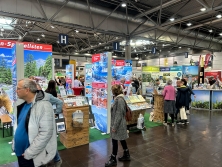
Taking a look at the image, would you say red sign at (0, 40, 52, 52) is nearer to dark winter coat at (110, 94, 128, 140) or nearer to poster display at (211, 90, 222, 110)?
dark winter coat at (110, 94, 128, 140)

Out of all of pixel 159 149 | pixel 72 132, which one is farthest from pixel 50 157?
pixel 159 149

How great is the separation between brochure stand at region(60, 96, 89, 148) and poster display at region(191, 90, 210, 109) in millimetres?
6797

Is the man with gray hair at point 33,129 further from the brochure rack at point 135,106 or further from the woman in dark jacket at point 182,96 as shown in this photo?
the woman in dark jacket at point 182,96

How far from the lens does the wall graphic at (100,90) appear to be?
15.3 feet

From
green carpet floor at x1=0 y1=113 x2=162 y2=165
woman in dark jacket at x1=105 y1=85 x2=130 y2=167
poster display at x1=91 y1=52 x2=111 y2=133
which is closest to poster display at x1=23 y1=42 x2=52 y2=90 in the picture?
poster display at x1=91 y1=52 x2=111 y2=133

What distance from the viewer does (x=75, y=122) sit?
12.0ft

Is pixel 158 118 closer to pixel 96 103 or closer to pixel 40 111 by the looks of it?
pixel 96 103

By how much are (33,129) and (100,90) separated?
341 cm

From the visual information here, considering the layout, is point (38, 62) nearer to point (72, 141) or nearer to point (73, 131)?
point (73, 131)

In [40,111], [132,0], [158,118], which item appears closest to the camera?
[40,111]

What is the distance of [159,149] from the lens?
3.69 m

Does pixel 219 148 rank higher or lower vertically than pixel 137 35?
lower

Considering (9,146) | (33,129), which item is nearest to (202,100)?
(9,146)

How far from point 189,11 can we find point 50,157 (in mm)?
8682
